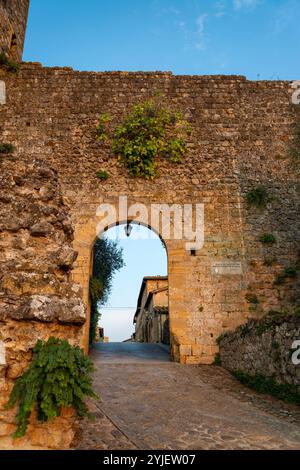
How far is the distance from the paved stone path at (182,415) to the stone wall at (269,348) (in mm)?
411

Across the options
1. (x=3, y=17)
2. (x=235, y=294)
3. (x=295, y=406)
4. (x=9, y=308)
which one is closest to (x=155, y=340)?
(x=235, y=294)

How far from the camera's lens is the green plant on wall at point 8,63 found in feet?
34.9

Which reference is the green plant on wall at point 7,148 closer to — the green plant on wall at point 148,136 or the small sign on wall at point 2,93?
the small sign on wall at point 2,93

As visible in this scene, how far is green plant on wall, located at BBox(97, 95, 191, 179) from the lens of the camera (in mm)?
9883

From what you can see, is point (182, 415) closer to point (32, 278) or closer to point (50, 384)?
point (50, 384)

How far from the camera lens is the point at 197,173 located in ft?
33.0

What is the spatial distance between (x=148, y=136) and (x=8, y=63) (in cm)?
494

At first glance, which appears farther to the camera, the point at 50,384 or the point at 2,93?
the point at 2,93

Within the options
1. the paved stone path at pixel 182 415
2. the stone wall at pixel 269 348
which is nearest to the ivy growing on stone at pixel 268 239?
the stone wall at pixel 269 348

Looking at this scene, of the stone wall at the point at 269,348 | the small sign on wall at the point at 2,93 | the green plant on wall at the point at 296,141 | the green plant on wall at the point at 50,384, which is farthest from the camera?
the small sign on wall at the point at 2,93

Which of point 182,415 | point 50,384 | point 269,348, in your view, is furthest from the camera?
point 269,348

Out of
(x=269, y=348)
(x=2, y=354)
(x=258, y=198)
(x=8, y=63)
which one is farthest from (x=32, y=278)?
(x=8, y=63)

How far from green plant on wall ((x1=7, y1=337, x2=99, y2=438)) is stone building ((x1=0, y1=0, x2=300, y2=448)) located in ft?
Result: 15.5

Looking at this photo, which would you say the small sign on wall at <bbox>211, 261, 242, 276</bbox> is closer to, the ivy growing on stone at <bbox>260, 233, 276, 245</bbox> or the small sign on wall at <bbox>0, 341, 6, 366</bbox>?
the ivy growing on stone at <bbox>260, 233, 276, 245</bbox>
